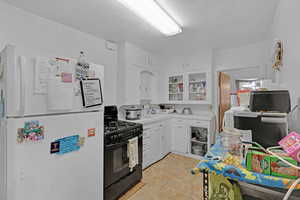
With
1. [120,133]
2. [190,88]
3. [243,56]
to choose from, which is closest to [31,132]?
[120,133]

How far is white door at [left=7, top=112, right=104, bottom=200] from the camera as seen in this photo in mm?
928

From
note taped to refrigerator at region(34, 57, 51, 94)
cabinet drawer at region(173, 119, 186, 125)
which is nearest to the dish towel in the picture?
note taped to refrigerator at region(34, 57, 51, 94)

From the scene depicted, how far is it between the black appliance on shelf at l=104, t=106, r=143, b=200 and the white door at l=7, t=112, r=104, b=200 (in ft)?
0.55

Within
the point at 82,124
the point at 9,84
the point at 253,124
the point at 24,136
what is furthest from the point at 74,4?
the point at 253,124

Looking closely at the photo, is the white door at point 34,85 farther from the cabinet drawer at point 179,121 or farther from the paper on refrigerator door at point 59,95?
the cabinet drawer at point 179,121

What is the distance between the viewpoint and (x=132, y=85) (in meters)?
2.88

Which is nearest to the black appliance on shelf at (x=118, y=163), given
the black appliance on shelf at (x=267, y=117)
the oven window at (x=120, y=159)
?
the oven window at (x=120, y=159)

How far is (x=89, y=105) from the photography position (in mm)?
1312

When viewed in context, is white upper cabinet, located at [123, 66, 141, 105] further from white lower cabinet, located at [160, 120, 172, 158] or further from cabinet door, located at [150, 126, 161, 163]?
white lower cabinet, located at [160, 120, 172, 158]

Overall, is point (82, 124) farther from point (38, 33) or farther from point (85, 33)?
point (85, 33)

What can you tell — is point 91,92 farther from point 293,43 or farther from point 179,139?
point 179,139

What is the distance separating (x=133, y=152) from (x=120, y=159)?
0.22 m

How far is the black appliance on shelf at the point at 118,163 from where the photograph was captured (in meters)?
1.64

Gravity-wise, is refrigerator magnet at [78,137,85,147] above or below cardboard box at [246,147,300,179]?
below
